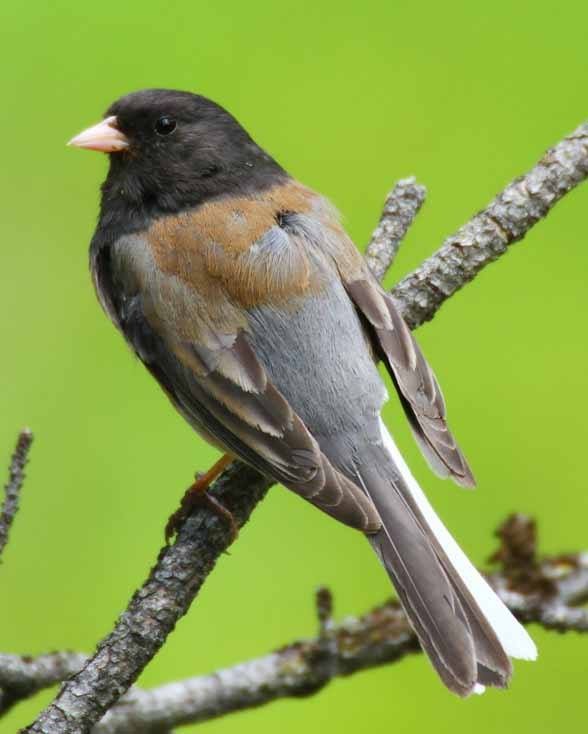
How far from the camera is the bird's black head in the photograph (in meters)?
3.40

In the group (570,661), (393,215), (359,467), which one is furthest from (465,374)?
(359,467)

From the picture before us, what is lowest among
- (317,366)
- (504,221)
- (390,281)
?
(317,366)

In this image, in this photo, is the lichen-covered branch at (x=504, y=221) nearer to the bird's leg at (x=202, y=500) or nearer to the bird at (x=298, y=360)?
the bird at (x=298, y=360)

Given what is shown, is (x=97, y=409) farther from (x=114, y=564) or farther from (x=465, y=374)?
(x=465, y=374)

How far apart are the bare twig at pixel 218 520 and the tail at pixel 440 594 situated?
28 centimetres

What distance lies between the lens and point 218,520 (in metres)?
2.79

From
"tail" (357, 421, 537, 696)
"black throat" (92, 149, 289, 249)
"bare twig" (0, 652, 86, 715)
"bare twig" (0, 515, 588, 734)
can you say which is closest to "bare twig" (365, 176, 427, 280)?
"black throat" (92, 149, 289, 249)

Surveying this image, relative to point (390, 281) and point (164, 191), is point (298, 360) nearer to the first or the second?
point (164, 191)

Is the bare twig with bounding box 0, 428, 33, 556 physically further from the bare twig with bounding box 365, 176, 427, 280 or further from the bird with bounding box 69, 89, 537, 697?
the bare twig with bounding box 365, 176, 427, 280

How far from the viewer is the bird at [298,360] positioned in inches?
108

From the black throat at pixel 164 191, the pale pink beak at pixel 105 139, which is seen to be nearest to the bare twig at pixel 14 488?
the black throat at pixel 164 191

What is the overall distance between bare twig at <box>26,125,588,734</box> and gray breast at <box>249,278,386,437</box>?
193mm

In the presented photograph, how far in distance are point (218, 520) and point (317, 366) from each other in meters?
0.40

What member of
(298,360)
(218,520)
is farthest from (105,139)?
(218,520)
